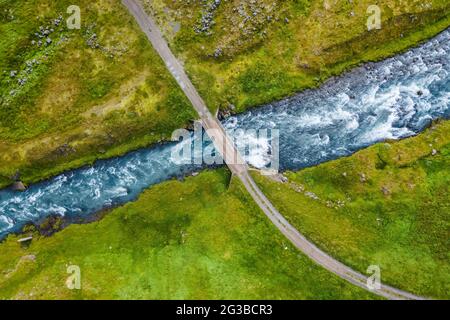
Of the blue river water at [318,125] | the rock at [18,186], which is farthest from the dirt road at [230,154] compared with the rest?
the rock at [18,186]

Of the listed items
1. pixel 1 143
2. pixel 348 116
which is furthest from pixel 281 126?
pixel 1 143

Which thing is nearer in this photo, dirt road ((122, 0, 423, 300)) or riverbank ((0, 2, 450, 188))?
dirt road ((122, 0, 423, 300))

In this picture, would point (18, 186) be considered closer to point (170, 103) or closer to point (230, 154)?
point (170, 103)

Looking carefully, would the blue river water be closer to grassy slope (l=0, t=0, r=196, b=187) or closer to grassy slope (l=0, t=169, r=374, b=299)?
grassy slope (l=0, t=0, r=196, b=187)

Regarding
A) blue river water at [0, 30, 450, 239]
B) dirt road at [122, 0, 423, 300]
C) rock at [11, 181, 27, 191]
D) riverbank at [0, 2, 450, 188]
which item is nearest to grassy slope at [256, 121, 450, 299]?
dirt road at [122, 0, 423, 300]

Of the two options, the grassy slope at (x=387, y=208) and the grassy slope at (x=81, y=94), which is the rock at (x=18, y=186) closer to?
the grassy slope at (x=81, y=94)

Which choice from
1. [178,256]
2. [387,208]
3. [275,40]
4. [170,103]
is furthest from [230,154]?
[387,208]
